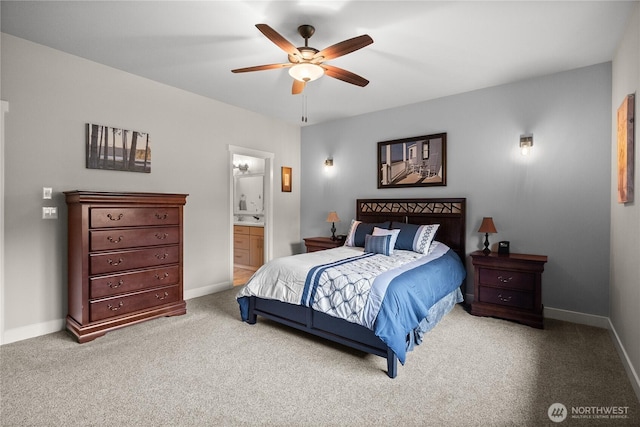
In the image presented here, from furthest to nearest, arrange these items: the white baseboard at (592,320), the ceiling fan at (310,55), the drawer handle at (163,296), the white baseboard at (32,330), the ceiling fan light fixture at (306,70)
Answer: the drawer handle at (163,296) < the white baseboard at (32,330) < the ceiling fan light fixture at (306,70) < the white baseboard at (592,320) < the ceiling fan at (310,55)

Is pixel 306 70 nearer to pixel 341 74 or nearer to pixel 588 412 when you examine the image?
pixel 341 74

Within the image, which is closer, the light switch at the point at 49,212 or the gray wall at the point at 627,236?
the gray wall at the point at 627,236

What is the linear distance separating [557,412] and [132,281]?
361 cm

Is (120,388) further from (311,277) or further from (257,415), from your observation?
(311,277)

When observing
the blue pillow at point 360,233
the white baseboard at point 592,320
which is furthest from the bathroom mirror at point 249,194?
the white baseboard at point 592,320

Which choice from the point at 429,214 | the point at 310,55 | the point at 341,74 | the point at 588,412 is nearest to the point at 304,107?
the point at 341,74

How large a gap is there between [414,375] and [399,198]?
2.87 m

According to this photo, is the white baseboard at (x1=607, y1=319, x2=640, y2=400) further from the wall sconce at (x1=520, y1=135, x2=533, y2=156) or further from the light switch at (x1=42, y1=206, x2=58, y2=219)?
the light switch at (x1=42, y1=206, x2=58, y2=219)

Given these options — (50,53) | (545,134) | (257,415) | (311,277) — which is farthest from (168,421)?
(545,134)

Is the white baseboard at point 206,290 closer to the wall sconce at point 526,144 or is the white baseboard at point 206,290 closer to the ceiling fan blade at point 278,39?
the ceiling fan blade at point 278,39

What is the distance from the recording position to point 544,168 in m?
3.66

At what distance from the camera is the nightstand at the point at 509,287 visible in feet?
10.8

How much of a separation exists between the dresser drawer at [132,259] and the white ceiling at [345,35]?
199cm

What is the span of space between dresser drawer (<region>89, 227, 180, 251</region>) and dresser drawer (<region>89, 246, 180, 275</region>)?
0.06 metres
